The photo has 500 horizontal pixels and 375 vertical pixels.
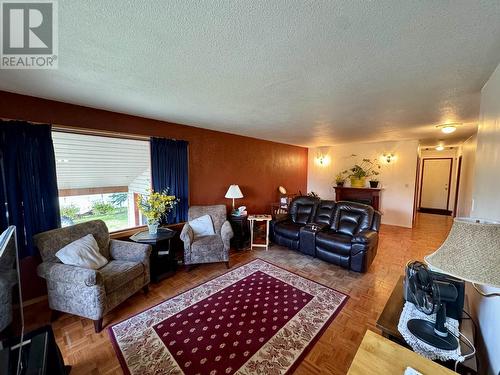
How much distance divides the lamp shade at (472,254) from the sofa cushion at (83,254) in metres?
2.83

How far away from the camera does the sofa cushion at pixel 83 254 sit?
2088 mm

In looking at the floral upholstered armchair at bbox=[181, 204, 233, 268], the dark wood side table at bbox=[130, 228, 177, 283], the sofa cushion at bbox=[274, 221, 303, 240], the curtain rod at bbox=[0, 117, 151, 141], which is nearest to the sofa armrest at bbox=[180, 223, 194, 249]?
the floral upholstered armchair at bbox=[181, 204, 233, 268]

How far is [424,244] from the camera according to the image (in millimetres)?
4254

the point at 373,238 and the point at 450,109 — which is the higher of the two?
the point at 450,109

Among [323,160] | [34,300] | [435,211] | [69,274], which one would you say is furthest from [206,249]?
[435,211]

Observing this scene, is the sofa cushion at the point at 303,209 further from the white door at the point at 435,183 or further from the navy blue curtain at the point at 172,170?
the white door at the point at 435,183

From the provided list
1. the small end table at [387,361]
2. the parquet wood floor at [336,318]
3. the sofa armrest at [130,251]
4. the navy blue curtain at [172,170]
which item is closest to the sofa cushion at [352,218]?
the parquet wood floor at [336,318]

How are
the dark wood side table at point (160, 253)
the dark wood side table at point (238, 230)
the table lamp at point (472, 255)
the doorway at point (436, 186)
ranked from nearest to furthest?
the table lamp at point (472, 255)
the dark wood side table at point (160, 253)
the dark wood side table at point (238, 230)
the doorway at point (436, 186)

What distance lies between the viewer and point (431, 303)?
1.27m

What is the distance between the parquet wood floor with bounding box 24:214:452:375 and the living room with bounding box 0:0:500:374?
2 cm

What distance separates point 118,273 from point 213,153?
8.80ft

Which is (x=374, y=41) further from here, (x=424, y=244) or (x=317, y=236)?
(x=424, y=244)

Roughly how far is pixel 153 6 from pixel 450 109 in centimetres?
350

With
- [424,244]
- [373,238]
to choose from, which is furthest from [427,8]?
[424,244]
